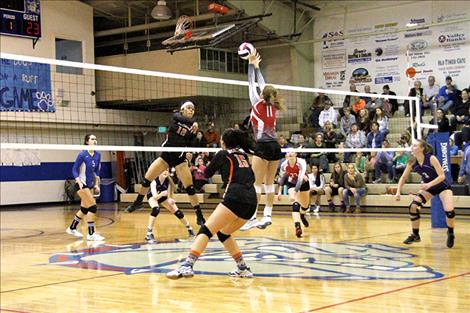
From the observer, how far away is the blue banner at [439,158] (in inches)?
527

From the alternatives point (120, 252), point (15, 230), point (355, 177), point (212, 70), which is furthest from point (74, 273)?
point (212, 70)

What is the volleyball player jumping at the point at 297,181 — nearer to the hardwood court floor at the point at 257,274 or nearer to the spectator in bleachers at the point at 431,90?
the hardwood court floor at the point at 257,274

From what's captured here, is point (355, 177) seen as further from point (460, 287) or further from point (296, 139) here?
point (460, 287)

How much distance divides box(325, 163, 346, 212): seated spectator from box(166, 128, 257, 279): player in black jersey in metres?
11.3

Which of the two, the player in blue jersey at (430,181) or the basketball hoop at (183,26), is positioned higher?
the basketball hoop at (183,26)

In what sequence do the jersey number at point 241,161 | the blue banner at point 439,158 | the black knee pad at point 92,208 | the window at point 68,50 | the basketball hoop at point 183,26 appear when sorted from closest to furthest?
the jersey number at point 241,161, the black knee pad at point 92,208, the blue banner at point 439,158, the basketball hoop at point 183,26, the window at point 68,50

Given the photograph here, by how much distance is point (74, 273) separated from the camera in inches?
344

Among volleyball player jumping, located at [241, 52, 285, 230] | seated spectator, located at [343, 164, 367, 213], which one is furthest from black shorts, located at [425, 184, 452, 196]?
seated spectator, located at [343, 164, 367, 213]

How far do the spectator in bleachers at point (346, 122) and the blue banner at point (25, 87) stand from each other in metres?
10.0

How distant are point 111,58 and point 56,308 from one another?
21282 millimetres

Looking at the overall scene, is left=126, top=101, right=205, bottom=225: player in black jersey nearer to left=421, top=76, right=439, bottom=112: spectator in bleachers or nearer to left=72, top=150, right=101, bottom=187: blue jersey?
left=72, top=150, right=101, bottom=187: blue jersey

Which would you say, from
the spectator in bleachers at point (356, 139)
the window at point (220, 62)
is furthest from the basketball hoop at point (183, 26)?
the spectator in bleachers at point (356, 139)

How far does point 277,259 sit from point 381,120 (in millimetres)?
11074

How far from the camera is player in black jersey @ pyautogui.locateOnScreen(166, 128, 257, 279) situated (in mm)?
Answer: 7375
